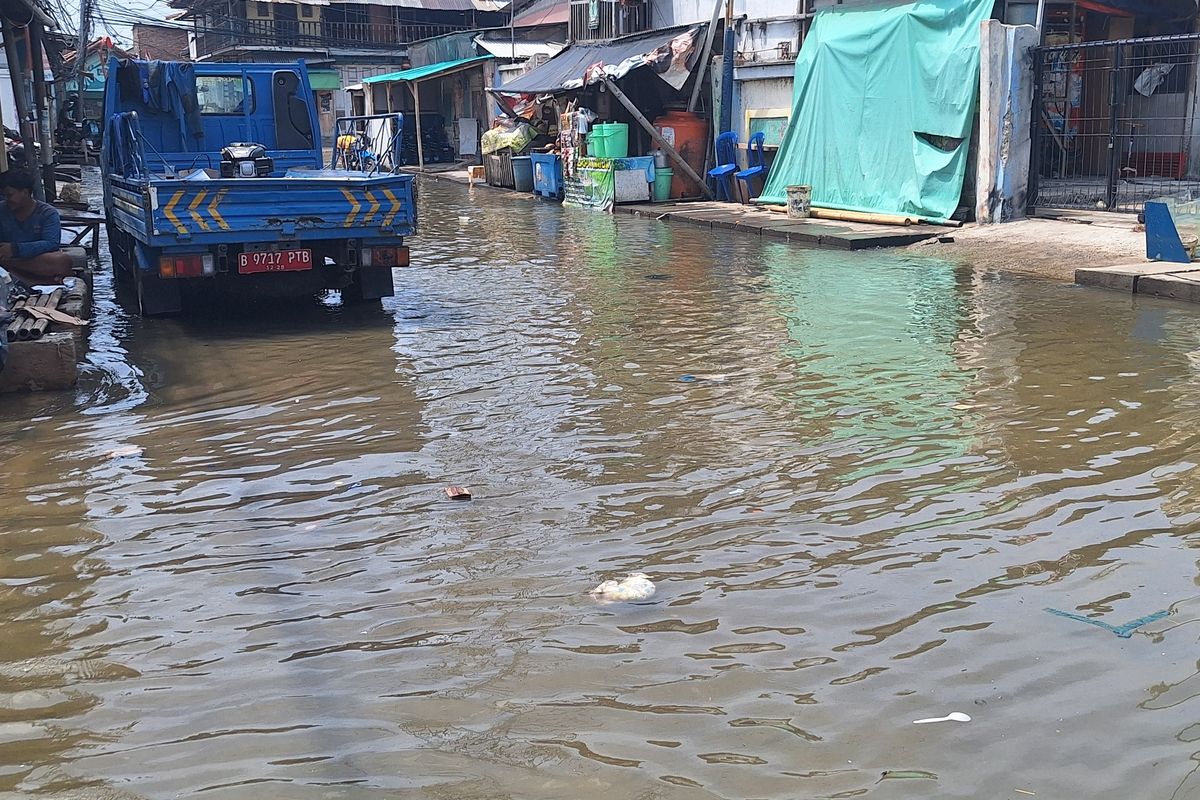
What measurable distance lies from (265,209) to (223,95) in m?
3.01

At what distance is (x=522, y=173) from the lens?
90.6 ft

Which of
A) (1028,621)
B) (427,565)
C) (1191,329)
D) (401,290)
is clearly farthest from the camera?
(401,290)

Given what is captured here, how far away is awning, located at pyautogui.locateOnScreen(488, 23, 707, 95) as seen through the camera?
890 inches

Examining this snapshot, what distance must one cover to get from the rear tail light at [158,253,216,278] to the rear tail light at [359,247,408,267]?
1.32 m

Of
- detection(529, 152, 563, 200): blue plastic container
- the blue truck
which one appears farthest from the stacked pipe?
detection(529, 152, 563, 200): blue plastic container

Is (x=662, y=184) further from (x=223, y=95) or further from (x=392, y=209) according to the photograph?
(x=392, y=209)

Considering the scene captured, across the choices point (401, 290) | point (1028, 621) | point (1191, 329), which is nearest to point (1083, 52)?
point (1191, 329)

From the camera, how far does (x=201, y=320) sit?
1008 centimetres

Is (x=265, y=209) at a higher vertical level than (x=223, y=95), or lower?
lower

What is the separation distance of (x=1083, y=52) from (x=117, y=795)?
19389 mm

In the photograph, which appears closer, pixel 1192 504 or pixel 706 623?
pixel 706 623

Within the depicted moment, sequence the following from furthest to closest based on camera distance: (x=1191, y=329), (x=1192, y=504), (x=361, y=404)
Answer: (x=1191, y=329) < (x=361, y=404) < (x=1192, y=504)

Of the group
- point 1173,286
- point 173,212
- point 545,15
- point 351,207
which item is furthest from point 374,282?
point 545,15

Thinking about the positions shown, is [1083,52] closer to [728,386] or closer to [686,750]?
[728,386]
